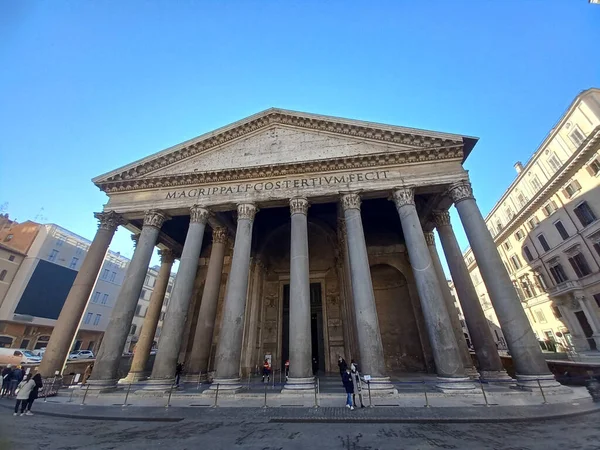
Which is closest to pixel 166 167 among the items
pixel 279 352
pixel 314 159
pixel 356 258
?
pixel 314 159

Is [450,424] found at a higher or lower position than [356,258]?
lower

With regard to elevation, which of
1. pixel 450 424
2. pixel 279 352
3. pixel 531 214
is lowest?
pixel 450 424

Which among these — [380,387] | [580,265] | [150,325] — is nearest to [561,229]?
[580,265]

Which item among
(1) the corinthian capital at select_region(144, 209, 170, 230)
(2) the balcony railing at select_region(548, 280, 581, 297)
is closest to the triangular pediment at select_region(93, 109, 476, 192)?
(1) the corinthian capital at select_region(144, 209, 170, 230)

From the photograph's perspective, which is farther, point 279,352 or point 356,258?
point 279,352

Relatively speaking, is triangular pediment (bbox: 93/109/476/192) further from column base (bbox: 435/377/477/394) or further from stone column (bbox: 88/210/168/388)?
column base (bbox: 435/377/477/394)

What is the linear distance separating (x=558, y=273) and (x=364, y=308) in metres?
28.0

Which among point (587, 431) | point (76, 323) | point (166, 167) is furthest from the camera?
point (166, 167)

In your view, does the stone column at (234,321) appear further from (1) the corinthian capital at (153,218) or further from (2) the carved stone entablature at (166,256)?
(2) the carved stone entablature at (166,256)

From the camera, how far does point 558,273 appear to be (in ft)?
86.7

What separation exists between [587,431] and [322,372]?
12.6 m

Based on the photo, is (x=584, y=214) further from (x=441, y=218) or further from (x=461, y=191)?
(x=461, y=191)

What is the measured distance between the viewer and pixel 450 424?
6.04 metres

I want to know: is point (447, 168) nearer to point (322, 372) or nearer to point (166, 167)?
point (322, 372)
